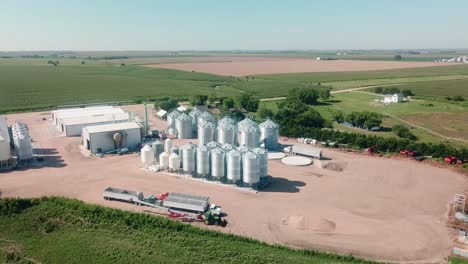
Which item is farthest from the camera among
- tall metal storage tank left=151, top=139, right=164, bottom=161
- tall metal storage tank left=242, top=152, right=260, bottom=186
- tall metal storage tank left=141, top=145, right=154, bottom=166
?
tall metal storage tank left=151, top=139, right=164, bottom=161

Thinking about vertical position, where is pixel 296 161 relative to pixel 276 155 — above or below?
below

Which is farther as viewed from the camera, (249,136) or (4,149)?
(249,136)

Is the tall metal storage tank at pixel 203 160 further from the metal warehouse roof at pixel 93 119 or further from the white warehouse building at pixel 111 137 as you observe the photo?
the metal warehouse roof at pixel 93 119

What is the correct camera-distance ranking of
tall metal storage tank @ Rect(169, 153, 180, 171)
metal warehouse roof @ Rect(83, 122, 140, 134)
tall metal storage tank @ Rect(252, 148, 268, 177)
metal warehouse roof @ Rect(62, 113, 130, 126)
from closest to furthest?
tall metal storage tank @ Rect(252, 148, 268, 177), tall metal storage tank @ Rect(169, 153, 180, 171), metal warehouse roof @ Rect(83, 122, 140, 134), metal warehouse roof @ Rect(62, 113, 130, 126)

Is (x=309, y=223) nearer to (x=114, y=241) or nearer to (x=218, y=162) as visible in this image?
(x=218, y=162)

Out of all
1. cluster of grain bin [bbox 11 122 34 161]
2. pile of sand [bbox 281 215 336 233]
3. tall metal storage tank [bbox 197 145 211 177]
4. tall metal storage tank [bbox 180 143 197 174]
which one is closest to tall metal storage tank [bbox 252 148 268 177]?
tall metal storage tank [bbox 197 145 211 177]

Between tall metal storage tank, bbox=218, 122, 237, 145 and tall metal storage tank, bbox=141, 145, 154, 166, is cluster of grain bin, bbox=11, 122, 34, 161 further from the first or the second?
tall metal storage tank, bbox=218, 122, 237, 145

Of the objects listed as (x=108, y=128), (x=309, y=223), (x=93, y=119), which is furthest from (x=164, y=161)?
(x=93, y=119)
